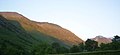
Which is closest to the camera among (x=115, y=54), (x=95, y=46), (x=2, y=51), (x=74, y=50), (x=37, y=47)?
(x=115, y=54)

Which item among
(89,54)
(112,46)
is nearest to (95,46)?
(112,46)

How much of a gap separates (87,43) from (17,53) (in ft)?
224

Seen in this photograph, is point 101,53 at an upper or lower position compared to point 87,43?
lower

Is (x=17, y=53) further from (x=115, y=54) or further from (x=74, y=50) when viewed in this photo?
(x=115, y=54)

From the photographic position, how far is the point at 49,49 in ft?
484

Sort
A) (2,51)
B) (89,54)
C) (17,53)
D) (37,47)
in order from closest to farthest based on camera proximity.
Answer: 1. (89,54)
2. (2,51)
3. (17,53)
4. (37,47)

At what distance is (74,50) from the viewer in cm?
16888

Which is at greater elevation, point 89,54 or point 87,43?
point 87,43

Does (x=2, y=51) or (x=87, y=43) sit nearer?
(x=2, y=51)

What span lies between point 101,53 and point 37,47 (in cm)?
8822

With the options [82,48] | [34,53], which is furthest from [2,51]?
[82,48]

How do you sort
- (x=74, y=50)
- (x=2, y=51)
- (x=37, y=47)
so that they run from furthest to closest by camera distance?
(x=74, y=50)
(x=37, y=47)
(x=2, y=51)

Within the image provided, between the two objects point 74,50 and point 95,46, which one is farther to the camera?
point 95,46

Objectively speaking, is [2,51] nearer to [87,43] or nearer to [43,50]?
[43,50]
